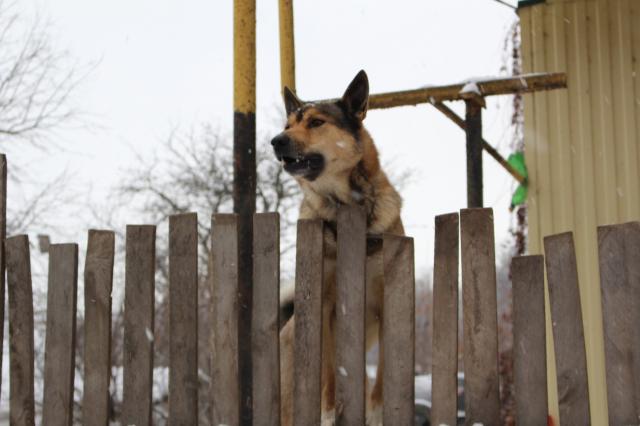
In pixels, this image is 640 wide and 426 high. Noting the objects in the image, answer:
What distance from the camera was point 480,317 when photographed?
9.55ft

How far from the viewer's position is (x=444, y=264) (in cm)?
298

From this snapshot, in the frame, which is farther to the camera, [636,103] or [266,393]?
[636,103]

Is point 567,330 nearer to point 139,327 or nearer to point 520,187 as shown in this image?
point 139,327

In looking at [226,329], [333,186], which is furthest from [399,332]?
[333,186]

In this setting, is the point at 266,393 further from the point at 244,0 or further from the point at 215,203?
the point at 215,203

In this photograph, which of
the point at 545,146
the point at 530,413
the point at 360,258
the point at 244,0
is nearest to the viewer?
the point at 530,413

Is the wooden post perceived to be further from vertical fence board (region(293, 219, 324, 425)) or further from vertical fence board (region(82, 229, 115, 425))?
vertical fence board (region(82, 229, 115, 425))

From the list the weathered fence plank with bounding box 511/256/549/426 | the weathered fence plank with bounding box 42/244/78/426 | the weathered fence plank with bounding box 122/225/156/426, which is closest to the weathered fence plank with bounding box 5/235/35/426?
the weathered fence plank with bounding box 42/244/78/426

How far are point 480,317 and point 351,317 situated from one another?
0.54 m

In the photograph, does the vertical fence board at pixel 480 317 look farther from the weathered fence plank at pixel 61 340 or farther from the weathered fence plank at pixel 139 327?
the weathered fence plank at pixel 61 340

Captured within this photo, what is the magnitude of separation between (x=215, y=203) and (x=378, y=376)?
569 inches

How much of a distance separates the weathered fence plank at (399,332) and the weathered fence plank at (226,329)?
0.66m

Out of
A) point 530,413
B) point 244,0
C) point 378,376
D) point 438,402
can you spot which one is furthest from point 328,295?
point 244,0

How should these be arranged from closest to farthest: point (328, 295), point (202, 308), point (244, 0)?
point (328, 295) → point (244, 0) → point (202, 308)
